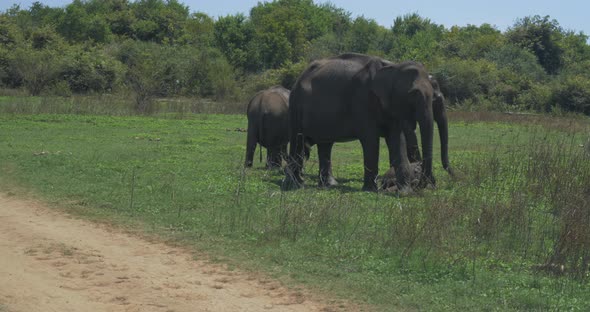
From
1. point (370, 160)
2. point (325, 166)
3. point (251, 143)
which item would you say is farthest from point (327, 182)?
point (251, 143)

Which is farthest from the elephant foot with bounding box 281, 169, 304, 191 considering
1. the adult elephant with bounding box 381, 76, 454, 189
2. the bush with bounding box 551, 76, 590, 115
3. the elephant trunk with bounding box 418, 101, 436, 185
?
the bush with bounding box 551, 76, 590, 115

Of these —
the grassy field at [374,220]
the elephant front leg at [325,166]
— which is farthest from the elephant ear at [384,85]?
the elephant front leg at [325,166]

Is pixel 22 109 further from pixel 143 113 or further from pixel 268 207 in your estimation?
pixel 268 207

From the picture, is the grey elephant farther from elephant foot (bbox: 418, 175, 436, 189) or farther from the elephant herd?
elephant foot (bbox: 418, 175, 436, 189)

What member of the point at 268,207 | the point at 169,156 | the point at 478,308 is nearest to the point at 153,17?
the point at 169,156

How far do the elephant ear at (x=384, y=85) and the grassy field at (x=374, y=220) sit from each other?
1778 mm

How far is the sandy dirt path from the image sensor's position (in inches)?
299

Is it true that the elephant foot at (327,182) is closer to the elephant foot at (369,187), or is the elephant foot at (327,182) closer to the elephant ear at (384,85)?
the elephant foot at (369,187)

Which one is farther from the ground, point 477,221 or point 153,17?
point 153,17

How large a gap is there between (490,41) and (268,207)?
186 feet

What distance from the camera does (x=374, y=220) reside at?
37.1ft

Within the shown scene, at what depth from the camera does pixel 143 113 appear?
113ft

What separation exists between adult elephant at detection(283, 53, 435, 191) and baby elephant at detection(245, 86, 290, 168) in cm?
248

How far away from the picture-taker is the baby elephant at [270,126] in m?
18.8
